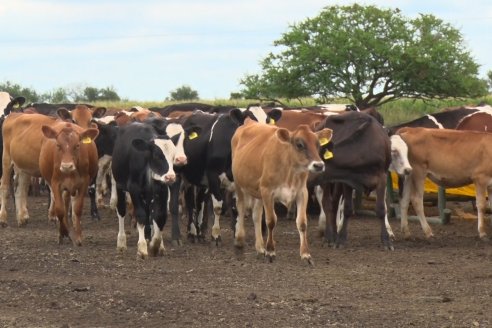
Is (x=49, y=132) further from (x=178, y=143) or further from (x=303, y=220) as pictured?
(x=303, y=220)

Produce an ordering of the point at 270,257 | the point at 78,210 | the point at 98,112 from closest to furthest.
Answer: the point at 270,257, the point at 78,210, the point at 98,112

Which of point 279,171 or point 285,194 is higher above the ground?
point 279,171

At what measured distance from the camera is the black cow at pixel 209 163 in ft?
54.1

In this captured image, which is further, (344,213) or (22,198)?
(22,198)

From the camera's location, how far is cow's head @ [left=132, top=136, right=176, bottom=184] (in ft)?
47.4

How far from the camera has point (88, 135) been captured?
53.0 ft

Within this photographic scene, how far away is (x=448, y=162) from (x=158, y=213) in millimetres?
4691

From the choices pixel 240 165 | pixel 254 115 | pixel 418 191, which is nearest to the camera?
pixel 240 165

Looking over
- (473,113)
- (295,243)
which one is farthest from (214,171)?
(473,113)

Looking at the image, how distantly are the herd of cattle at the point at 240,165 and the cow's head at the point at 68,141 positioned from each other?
0.02 m

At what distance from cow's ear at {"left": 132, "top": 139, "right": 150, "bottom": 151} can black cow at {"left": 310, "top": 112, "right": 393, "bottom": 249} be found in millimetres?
2883

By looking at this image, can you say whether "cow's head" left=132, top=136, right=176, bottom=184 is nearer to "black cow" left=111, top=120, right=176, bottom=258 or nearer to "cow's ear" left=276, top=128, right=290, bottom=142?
"black cow" left=111, top=120, right=176, bottom=258

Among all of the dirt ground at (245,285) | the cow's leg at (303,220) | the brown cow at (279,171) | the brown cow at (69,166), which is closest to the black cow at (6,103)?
the dirt ground at (245,285)

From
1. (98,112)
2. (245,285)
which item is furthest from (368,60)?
(245,285)
